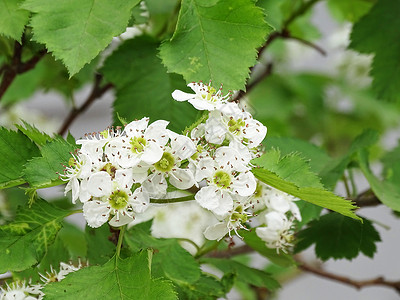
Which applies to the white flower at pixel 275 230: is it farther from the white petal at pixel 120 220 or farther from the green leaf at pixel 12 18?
the green leaf at pixel 12 18

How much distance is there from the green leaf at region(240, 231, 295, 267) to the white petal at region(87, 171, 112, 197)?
0.49 feet

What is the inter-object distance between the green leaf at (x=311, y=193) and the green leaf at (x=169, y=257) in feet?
0.46

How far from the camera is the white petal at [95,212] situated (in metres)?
0.49

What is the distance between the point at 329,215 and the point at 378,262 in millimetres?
1452

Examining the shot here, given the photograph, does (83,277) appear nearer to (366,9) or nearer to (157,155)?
(157,155)

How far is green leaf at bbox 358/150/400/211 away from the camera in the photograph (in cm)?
65

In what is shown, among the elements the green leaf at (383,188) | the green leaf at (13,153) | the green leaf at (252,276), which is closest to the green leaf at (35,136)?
the green leaf at (13,153)

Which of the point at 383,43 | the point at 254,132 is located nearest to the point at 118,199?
the point at 254,132

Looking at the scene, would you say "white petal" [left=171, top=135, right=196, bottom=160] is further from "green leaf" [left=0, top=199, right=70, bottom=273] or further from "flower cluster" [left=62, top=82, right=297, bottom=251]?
"green leaf" [left=0, top=199, right=70, bottom=273]

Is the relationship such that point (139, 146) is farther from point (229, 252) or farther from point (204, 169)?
point (229, 252)

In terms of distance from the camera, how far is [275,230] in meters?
0.58

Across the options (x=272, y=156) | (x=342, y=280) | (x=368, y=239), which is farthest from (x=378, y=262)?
(x=272, y=156)

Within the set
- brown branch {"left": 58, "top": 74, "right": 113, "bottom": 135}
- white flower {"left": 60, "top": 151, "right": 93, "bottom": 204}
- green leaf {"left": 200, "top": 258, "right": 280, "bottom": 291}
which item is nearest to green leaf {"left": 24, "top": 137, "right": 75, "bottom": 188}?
white flower {"left": 60, "top": 151, "right": 93, "bottom": 204}

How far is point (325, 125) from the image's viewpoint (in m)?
1.40
